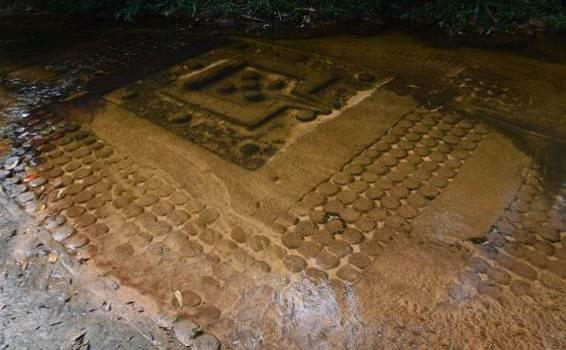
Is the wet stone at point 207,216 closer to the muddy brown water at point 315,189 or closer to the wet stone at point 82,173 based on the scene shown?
the muddy brown water at point 315,189

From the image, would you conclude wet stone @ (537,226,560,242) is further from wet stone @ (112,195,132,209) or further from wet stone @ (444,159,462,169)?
wet stone @ (112,195,132,209)

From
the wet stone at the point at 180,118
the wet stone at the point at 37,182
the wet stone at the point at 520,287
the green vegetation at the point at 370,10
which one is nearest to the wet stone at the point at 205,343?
the wet stone at the point at 520,287

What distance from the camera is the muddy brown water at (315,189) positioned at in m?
1.97

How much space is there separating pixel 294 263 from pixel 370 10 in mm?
4084

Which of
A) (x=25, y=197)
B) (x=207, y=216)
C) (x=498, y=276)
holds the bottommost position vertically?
(x=25, y=197)

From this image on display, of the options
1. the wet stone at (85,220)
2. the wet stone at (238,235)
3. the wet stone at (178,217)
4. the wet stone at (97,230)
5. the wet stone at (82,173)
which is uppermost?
the wet stone at (238,235)

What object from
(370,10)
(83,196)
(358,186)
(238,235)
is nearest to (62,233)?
(83,196)

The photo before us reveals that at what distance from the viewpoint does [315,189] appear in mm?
2648

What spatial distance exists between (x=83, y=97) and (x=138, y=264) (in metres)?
2.12

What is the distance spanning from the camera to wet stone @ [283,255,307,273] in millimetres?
2174

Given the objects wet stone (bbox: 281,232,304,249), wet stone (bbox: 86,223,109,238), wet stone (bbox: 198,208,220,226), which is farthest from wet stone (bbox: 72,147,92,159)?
wet stone (bbox: 281,232,304,249)

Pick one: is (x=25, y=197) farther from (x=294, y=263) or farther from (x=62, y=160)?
(x=294, y=263)

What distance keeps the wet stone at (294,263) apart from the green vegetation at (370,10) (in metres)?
3.65

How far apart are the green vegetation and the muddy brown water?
0.79 m
